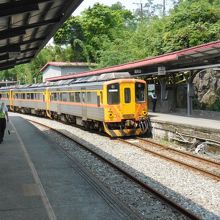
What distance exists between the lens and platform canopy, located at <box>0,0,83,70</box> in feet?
32.8

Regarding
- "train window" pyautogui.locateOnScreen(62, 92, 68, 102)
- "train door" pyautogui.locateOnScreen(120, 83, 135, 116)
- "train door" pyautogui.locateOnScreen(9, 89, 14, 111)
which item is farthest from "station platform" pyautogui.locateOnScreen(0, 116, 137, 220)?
"train door" pyautogui.locateOnScreen(9, 89, 14, 111)

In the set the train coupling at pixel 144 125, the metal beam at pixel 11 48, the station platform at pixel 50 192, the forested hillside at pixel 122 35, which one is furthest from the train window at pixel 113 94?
the forested hillside at pixel 122 35

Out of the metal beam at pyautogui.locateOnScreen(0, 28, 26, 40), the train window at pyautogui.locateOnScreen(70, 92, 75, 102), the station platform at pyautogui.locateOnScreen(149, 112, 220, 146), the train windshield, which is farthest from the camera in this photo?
the train window at pyautogui.locateOnScreen(70, 92, 75, 102)

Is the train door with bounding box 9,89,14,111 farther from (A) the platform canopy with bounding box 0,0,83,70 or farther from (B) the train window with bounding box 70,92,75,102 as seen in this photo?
(A) the platform canopy with bounding box 0,0,83,70

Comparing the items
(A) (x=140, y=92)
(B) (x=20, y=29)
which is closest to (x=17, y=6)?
(B) (x=20, y=29)

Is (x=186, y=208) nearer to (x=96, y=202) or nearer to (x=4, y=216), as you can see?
(x=96, y=202)

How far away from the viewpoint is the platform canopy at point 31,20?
10000 millimetres

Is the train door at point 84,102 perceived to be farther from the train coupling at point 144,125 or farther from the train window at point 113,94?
the train coupling at point 144,125

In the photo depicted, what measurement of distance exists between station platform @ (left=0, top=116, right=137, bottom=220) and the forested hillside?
22541 mm

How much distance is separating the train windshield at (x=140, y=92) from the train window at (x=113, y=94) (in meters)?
0.96

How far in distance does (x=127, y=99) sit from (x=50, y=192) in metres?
10.6

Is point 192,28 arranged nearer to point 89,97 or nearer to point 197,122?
point 89,97

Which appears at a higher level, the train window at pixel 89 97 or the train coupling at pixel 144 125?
the train window at pixel 89 97

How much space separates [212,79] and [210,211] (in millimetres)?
20303
